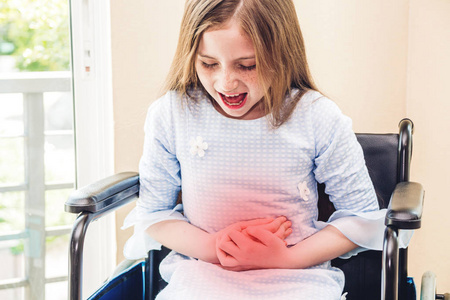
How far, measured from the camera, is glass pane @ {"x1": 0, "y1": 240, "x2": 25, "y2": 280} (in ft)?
5.46

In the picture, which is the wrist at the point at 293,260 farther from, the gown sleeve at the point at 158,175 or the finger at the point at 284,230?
the gown sleeve at the point at 158,175

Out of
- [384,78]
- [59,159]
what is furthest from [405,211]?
[59,159]

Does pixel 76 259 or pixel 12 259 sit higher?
pixel 76 259

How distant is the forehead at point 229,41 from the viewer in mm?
1039

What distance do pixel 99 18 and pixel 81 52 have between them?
0.36 ft

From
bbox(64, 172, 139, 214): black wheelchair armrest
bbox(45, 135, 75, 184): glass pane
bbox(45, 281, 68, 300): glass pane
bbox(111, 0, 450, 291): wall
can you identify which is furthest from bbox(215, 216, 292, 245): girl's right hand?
bbox(45, 281, 68, 300): glass pane

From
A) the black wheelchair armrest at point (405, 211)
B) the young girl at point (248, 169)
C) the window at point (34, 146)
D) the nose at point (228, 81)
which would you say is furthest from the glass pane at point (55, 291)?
the black wheelchair armrest at point (405, 211)

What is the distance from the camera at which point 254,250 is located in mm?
1087

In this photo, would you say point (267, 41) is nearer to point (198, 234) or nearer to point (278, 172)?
point (278, 172)

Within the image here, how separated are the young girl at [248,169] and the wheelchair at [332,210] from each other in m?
0.07

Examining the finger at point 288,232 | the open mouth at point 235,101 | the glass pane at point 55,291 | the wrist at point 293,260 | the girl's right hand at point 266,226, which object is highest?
the open mouth at point 235,101

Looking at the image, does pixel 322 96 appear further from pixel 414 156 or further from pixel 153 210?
pixel 414 156

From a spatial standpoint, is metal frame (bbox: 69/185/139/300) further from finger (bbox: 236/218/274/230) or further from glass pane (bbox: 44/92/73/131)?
glass pane (bbox: 44/92/73/131)

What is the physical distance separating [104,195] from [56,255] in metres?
0.80
